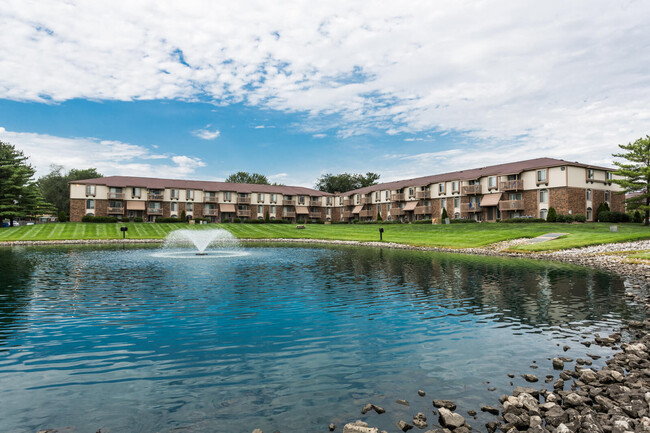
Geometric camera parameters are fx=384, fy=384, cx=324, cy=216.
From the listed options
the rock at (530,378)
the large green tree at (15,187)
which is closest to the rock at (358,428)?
the rock at (530,378)

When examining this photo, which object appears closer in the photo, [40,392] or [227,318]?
[40,392]

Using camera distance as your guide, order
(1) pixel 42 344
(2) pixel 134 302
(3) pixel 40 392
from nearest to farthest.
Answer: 1. (3) pixel 40 392
2. (1) pixel 42 344
3. (2) pixel 134 302

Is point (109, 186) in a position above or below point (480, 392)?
above

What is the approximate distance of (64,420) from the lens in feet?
20.9

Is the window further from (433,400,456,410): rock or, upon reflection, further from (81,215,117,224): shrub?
(81,215,117,224): shrub

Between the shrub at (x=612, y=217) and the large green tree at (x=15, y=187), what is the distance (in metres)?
93.1

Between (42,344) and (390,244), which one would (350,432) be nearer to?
(42,344)

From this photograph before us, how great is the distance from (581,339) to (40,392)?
1303 cm

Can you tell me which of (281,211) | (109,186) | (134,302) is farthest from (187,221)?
(134,302)

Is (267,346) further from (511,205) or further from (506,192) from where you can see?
(506,192)

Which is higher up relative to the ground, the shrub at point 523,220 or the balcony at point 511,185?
the balcony at point 511,185

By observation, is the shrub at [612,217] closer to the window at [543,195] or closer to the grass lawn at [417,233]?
the grass lawn at [417,233]

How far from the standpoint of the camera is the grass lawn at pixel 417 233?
3991cm

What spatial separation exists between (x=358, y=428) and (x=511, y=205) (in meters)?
66.1
